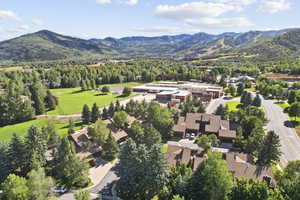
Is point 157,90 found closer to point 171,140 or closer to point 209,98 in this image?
point 209,98

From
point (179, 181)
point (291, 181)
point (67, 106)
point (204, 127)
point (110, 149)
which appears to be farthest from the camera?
point (67, 106)

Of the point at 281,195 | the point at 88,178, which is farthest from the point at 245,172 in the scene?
the point at 88,178

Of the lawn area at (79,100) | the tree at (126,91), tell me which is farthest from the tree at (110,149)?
the tree at (126,91)

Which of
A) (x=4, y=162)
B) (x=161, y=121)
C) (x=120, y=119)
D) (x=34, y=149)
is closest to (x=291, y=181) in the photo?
(x=161, y=121)

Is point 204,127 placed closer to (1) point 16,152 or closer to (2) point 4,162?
(1) point 16,152

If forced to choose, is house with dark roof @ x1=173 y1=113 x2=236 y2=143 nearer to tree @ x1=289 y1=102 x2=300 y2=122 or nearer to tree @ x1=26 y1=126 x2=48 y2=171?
tree @ x1=289 y1=102 x2=300 y2=122

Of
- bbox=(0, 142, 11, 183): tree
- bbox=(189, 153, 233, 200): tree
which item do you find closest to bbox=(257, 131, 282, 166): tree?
bbox=(189, 153, 233, 200): tree
